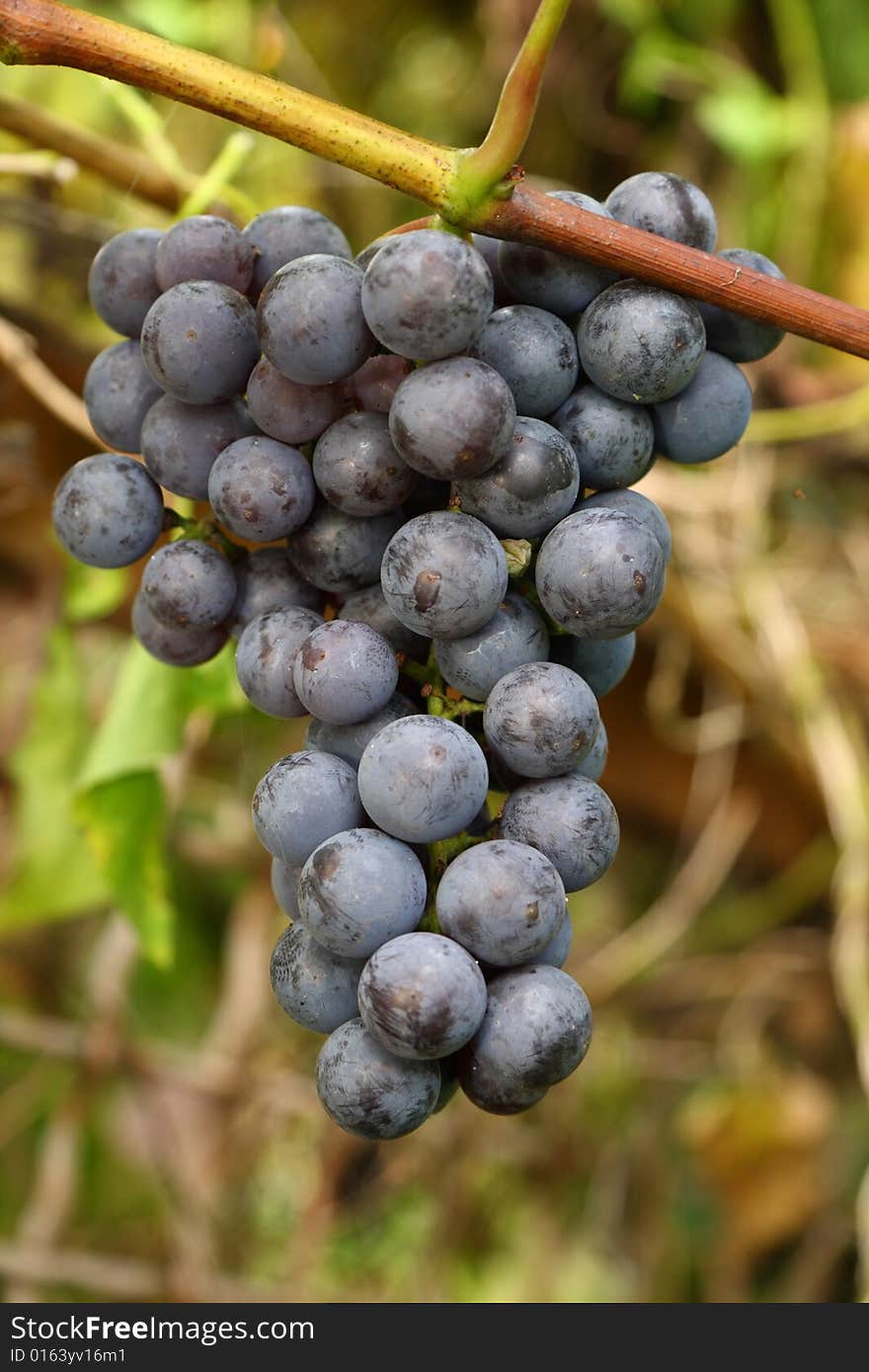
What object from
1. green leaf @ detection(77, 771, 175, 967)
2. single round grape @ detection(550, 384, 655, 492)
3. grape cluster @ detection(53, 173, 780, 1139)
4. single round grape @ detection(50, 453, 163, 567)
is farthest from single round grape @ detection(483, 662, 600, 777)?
green leaf @ detection(77, 771, 175, 967)

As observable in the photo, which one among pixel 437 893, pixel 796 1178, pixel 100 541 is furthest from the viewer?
pixel 796 1178

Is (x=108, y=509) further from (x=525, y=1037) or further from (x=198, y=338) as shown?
(x=525, y=1037)

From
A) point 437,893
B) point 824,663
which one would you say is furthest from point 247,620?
point 824,663

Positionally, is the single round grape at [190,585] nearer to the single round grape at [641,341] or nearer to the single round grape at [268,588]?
the single round grape at [268,588]

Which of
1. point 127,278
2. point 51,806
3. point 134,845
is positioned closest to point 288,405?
point 127,278

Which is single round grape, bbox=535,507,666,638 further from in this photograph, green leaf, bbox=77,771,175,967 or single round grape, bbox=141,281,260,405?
green leaf, bbox=77,771,175,967
